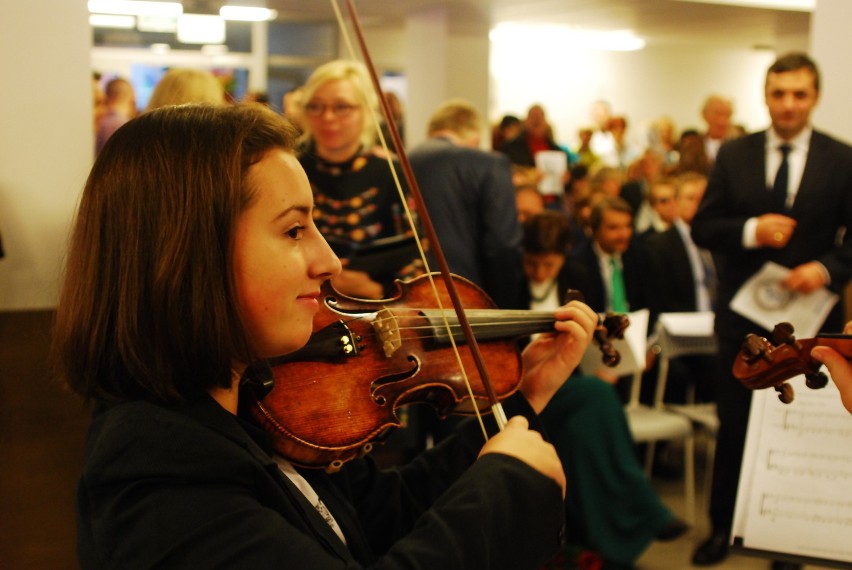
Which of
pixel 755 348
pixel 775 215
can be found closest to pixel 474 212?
pixel 775 215

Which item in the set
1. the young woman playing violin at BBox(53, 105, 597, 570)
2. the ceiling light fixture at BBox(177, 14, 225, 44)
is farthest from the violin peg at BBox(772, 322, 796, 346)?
the ceiling light fixture at BBox(177, 14, 225, 44)

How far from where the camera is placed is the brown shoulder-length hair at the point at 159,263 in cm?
92

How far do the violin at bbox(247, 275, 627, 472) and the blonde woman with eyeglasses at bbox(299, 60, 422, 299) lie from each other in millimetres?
1112

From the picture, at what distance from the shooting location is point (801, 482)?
139 centimetres

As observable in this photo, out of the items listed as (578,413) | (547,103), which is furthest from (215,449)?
(547,103)

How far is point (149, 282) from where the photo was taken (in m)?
0.92

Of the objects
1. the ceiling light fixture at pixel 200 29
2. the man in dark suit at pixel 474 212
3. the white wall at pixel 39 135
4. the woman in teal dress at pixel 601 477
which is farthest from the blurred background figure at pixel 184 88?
the ceiling light fixture at pixel 200 29

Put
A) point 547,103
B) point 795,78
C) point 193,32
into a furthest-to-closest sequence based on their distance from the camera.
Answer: point 547,103, point 193,32, point 795,78

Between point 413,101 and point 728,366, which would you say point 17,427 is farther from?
point 413,101

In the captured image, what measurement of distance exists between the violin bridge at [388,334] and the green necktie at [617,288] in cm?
247

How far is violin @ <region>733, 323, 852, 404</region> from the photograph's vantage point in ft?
4.28

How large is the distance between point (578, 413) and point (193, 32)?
751 cm

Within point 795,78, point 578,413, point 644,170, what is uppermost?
point 795,78

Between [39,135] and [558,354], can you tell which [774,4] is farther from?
[558,354]
